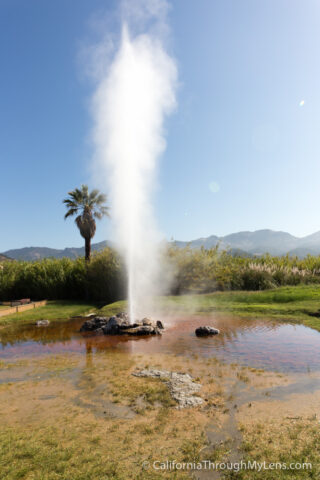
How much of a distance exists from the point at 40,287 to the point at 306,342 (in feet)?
71.7

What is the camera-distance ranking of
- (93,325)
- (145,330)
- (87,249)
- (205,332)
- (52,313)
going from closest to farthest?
(205,332), (145,330), (93,325), (52,313), (87,249)

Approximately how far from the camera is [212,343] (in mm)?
10148

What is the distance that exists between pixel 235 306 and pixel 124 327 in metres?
7.09

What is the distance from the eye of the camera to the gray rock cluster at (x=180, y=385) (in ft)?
18.9

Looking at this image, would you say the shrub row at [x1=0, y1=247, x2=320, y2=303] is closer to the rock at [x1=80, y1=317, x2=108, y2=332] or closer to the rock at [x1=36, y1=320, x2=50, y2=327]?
the rock at [x1=36, y1=320, x2=50, y2=327]

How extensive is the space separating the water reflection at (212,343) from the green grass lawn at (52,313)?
2.31 metres

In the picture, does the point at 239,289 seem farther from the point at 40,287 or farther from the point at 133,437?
the point at 133,437

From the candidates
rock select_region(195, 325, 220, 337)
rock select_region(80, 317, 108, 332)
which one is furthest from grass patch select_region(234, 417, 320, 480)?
rock select_region(80, 317, 108, 332)

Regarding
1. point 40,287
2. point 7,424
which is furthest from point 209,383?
point 40,287

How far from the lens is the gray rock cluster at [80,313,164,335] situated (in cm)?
1221

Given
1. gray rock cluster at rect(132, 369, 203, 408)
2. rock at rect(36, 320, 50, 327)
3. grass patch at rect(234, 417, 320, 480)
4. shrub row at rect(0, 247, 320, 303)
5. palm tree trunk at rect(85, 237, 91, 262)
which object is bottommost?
rock at rect(36, 320, 50, 327)

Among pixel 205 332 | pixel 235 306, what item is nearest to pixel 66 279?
pixel 235 306

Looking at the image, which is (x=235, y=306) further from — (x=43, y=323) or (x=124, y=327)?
(x=43, y=323)

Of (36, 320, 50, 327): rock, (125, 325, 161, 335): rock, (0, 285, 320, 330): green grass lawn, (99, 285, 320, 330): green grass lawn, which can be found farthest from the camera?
(36, 320, 50, 327): rock
